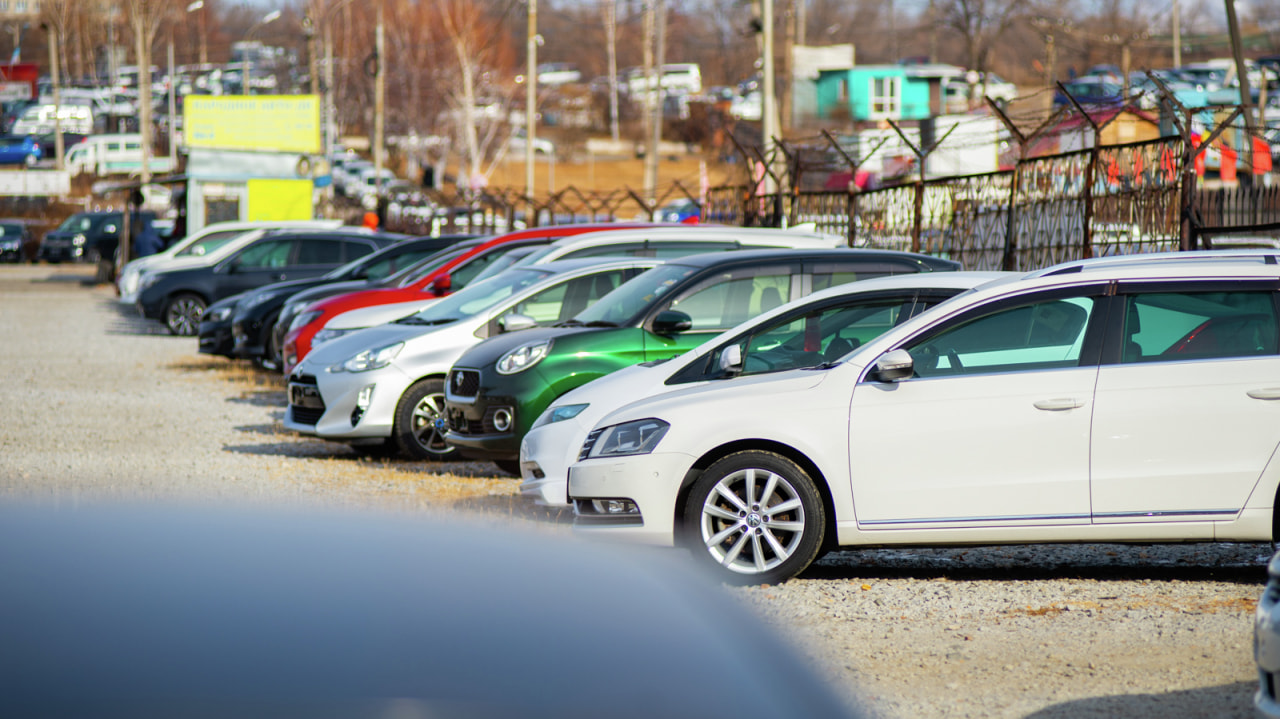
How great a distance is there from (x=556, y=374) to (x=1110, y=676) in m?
4.69

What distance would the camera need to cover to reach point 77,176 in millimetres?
70625

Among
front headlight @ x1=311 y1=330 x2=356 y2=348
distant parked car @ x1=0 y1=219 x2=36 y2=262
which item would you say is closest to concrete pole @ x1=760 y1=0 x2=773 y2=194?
front headlight @ x1=311 y1=330 x2=356 y2=348

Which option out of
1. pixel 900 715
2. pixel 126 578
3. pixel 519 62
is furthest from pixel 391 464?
pixel 519 62

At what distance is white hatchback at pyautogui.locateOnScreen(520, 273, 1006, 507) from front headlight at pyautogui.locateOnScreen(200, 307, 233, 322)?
1141cm

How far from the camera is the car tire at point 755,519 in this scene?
6469 millimetres

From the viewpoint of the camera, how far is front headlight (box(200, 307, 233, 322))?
18.4 m

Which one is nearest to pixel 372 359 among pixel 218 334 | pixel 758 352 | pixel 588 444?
pixel 758 352

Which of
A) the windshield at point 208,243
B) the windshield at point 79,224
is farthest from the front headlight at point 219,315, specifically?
the windshield at point 79,224

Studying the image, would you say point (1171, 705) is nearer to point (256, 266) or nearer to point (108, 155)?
point (256, 266)

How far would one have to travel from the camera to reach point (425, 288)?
14.4m

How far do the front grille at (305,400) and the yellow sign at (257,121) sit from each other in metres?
32.4

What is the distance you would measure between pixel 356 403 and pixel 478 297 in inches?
59.1

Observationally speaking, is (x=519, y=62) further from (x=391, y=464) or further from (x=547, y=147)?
(x=391, y=464)

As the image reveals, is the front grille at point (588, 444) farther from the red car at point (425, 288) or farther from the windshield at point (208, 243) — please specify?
the windshield at point (208, 243)
